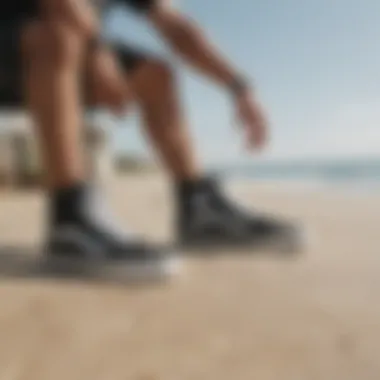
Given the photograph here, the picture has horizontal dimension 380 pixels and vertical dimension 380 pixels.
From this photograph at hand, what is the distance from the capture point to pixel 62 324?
2.49 feet

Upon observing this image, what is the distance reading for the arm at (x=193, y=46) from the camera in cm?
136

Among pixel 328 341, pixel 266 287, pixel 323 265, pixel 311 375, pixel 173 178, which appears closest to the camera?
pixel 311 375

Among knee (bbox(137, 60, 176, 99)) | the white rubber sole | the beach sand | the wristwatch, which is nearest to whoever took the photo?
the beach sand

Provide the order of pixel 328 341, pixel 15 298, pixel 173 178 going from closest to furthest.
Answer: pixel 328 341
pixel 15 298
pixel 173 178

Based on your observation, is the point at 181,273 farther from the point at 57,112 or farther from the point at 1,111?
the point at 1,111

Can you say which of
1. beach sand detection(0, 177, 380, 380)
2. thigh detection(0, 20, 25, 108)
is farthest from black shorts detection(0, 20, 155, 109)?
beach sand detection(0, 177, 380, 380)

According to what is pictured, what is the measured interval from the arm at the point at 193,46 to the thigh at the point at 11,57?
1.25 feet

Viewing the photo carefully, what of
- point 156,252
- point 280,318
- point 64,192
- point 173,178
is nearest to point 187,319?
point 280,318

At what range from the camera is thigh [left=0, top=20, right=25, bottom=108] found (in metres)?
1.03

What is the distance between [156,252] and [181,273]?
0.07m

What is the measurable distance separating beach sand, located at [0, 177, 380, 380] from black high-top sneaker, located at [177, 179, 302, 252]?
0.29 feet

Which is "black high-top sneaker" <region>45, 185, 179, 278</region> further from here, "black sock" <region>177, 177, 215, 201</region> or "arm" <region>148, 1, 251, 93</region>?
"arm" <region>148, 1, 251, 93</region>

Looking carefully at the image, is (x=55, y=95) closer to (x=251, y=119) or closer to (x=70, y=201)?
(x=70, y=201)

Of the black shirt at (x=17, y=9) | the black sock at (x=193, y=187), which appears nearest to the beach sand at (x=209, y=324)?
the black sock at (x=193, y=187)
